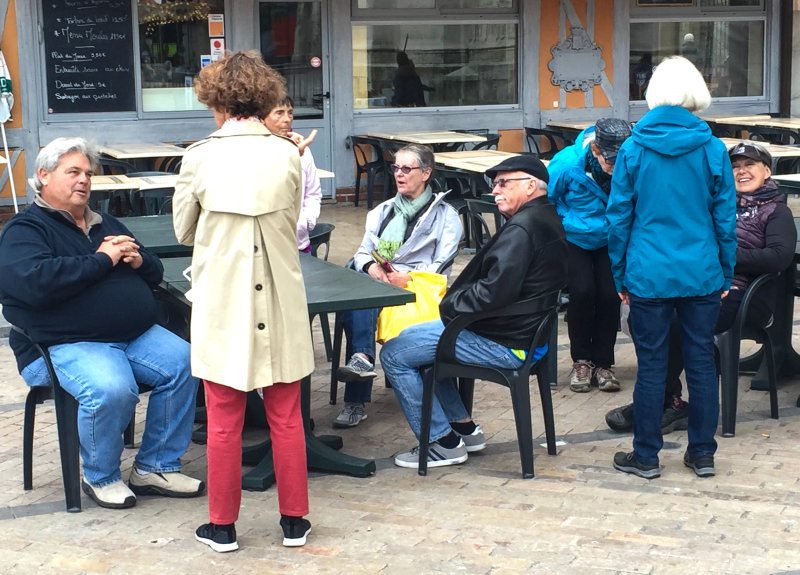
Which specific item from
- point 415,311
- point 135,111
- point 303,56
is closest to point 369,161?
point 303,56

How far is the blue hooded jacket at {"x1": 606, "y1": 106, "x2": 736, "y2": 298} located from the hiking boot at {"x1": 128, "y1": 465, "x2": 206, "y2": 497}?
1.81 m

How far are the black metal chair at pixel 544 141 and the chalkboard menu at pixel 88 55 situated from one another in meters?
4.41

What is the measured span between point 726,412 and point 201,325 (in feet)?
8.04

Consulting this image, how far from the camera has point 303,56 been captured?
43.4 ft

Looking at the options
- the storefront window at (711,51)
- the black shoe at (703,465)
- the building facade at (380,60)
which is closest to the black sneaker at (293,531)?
the black shoe at (703,465)

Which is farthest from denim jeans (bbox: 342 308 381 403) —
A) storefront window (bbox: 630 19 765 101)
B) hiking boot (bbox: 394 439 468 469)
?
storefront window (bbox: 630 19 765 101)

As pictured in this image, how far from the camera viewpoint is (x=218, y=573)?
3.78 metres

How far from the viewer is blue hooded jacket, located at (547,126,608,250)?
5.85m

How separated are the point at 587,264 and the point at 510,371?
4.89 ft

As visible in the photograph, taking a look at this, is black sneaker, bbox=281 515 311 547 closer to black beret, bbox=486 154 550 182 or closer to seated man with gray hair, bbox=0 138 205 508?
seated man with gray hair, bbox=0 138 205 508

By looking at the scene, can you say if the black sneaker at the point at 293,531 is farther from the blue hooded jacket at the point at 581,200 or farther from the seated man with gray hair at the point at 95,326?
the blue hooded jacket at the point at 581,200

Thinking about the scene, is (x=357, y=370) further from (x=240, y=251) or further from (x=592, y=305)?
(x=240, y=251)

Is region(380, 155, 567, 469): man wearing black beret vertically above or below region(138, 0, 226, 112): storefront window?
below

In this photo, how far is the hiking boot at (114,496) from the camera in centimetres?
439
